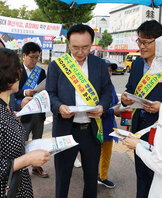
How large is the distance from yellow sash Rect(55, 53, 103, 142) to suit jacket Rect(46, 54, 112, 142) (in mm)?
37

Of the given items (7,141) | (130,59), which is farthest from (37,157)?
(130,59)

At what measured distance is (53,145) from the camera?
143 cm

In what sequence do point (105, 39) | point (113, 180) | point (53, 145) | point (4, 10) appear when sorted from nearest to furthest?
1. point (53, 145)
2. point (113, 180)
3. point (4, 10)
4. point (105, 39)

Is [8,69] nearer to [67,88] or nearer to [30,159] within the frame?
[30,159]

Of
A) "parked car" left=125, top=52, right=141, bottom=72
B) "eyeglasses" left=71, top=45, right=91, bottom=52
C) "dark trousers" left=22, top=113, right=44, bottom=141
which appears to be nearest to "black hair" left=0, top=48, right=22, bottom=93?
"eyeglasses" left=71, top=45, right=91, bottom=52

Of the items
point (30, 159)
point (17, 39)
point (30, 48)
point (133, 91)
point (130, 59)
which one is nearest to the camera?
point (30, 159)

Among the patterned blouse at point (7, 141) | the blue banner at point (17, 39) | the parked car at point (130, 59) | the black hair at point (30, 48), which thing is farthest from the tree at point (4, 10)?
the patterned blouse at point (7, 141)

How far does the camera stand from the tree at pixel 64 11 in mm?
15930

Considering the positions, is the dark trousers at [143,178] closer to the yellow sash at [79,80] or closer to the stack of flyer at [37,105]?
the yellow sash at [79,80]

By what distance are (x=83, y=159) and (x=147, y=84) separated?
970 mm

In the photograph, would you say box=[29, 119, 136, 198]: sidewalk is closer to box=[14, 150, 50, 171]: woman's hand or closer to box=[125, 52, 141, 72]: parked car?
box=[14, 150, 50, 171]: woman's hand

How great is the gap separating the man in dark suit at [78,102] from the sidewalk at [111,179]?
64 cm

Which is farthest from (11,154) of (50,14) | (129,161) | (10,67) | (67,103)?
(50,14)

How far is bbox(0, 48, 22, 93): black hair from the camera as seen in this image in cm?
128
